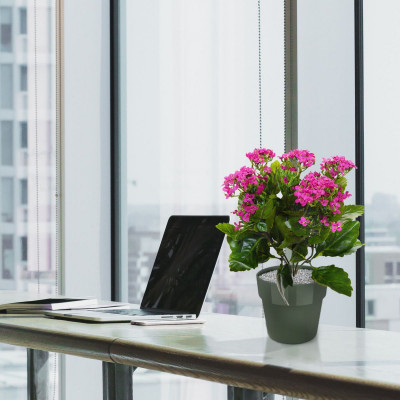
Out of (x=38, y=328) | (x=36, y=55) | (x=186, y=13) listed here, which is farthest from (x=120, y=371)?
(x=36, y=55)

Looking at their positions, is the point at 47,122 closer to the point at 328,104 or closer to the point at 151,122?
the point at 151,122

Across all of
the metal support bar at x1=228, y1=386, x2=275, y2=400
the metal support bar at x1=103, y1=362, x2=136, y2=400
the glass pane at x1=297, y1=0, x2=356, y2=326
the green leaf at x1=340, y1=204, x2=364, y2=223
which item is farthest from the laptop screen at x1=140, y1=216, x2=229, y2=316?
the glass pane at x1=297, y1=0, x2=356, y2=326

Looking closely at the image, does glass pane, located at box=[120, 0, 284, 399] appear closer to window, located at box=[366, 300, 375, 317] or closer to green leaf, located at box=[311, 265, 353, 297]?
window, located at box=[366, 300, 375, 317]

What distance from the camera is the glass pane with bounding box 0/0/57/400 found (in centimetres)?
281

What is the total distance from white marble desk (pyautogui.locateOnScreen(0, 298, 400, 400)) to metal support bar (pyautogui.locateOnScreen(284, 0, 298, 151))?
0.73 meters

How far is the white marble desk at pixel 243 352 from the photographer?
2.92ft

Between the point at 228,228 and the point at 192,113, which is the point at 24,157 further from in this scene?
the point at 228,228

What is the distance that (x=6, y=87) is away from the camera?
2816mm

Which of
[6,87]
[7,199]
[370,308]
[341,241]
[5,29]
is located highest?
[5,29]

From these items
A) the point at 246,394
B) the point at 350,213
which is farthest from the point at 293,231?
the point at 246,394

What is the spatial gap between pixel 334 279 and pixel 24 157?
2.00 meters

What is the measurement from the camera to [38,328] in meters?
1.34

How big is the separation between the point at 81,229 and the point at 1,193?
355 millimetres

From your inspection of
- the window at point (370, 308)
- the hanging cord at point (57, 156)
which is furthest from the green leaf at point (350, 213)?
the hanging cord at point (57, 156)
